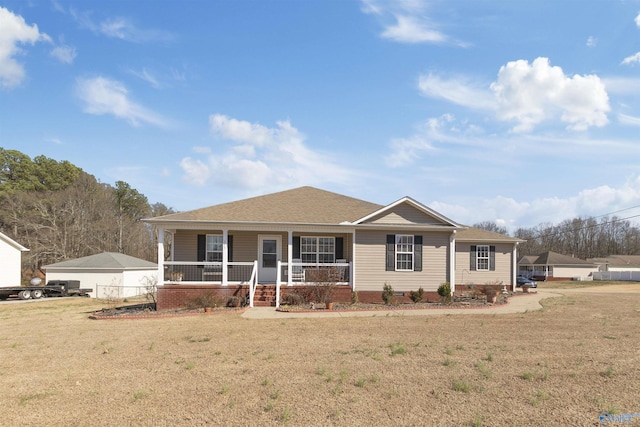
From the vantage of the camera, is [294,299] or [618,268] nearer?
[294,299]

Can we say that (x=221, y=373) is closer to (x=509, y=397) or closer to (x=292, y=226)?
(x=509, y=397)

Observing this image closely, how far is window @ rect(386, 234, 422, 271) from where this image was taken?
59.0 feet

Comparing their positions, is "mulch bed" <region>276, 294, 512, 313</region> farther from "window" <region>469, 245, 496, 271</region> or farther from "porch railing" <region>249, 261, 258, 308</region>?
"window" <region>469, 245, 496, 271</region>

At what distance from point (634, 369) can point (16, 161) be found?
55.0m

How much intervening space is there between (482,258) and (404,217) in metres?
8.11

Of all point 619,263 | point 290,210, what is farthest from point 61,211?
point 619,263

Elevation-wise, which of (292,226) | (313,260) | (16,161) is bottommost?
(313,260)

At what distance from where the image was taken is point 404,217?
708 inches

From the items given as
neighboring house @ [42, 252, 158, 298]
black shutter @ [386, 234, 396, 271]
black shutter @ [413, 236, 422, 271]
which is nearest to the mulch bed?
black shutter @ [413, 236, 422, 271]

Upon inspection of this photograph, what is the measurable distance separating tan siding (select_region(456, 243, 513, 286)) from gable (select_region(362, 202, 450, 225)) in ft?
20.2

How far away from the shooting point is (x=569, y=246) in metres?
85.2

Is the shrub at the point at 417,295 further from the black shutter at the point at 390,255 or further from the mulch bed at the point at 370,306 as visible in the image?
the black shutter at the point at 390,255

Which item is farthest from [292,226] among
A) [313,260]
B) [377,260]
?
[377,260]

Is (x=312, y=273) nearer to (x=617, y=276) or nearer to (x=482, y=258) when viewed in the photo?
(x=482, y=258)
